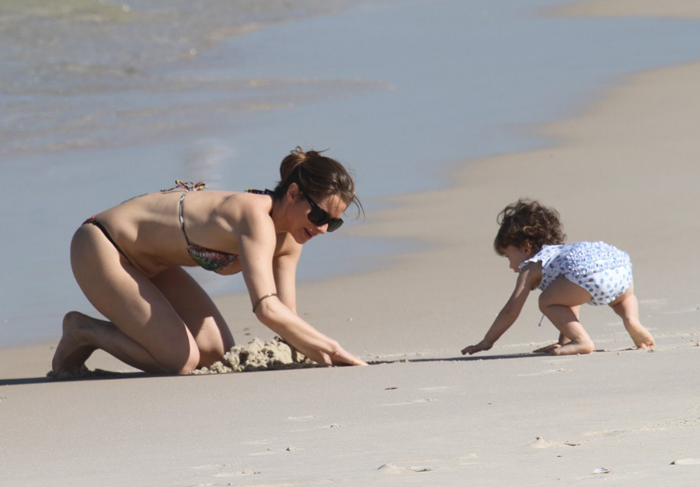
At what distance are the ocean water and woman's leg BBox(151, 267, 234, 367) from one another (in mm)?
1093

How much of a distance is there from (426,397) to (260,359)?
3.76 ft

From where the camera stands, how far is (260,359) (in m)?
4.65

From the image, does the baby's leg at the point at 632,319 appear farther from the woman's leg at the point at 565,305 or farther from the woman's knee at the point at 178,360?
the woman's knee at the point at 178,360

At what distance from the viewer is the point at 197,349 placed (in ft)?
15.5

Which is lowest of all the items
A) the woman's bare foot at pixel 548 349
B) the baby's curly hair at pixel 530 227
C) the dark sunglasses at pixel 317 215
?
the woman's bare foot at pixel 548 349

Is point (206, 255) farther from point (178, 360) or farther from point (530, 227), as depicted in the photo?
point (530, 227)

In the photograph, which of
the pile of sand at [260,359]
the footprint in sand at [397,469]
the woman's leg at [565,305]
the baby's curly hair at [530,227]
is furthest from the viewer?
the baby's curly hair at [530,227]

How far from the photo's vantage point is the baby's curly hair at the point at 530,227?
188 inches

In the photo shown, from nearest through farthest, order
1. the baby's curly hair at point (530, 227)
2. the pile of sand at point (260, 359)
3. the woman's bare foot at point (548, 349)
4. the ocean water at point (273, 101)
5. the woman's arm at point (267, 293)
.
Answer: the woman's arm at point (267, 293) → the woman's bare foot at point (548, 349) → the pile of sand at point (260, 359) → the baby's curly hair at point (530, 227) → the ocean water at point (273, 101)

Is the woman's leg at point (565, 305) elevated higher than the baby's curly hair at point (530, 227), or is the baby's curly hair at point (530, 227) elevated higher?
the baby's curly hair at point (530, 227)

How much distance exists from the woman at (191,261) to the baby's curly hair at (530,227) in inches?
31.3

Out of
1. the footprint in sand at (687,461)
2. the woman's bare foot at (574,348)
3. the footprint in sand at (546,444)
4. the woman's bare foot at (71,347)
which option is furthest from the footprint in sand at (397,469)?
the woman's bare foot at (71,347)

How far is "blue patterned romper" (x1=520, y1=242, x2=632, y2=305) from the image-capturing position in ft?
14.8

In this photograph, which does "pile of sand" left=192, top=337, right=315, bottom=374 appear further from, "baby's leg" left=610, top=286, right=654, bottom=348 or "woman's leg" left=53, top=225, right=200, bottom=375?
"baby's leg" left=610, top=286, right=654, bottom=348
